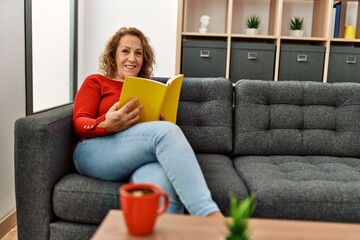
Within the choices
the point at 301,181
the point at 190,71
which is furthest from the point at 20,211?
the point at 190,71

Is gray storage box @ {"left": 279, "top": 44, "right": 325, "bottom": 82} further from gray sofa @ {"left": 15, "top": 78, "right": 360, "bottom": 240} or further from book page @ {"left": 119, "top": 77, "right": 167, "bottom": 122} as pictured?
book page @ {"left": 119, "top": 77, "right": 167, "bottom": 122}

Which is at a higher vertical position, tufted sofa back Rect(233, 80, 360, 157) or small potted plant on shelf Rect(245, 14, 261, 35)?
small potted plant on shelf Rect(245, 14, 261, 35)

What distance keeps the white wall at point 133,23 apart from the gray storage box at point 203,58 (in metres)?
0.23

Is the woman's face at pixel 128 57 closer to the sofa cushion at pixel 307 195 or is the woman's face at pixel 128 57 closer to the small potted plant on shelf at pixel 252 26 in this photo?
the sofa cushion at pixel 307 195

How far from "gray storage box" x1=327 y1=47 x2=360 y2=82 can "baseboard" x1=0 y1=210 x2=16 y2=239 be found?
2103 mm

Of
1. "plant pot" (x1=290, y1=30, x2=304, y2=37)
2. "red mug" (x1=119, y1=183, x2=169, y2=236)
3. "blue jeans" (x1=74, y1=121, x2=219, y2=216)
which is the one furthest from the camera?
"plant pot" (x1=290, y1=30, x2=304, y2=37)

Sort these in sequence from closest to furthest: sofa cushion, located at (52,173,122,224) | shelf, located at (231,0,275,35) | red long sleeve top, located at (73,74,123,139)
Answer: sofa cushion, located at (52,173,122,224) → red long sleeve top, located at (73,74,123,139) → shelf, located at (231,0,275,35)

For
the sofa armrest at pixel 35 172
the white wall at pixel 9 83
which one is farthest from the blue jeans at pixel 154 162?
the white wall at pixel 9 83

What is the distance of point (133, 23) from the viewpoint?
272 centimetres

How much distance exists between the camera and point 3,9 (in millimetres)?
1624

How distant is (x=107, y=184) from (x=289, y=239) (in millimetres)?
717

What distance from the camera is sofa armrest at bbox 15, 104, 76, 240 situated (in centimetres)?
130

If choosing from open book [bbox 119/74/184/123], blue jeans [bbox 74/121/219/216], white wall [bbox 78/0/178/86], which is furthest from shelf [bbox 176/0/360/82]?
blue jeans [bbox 74/121/219/216]

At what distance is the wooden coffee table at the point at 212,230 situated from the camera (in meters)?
0.78
